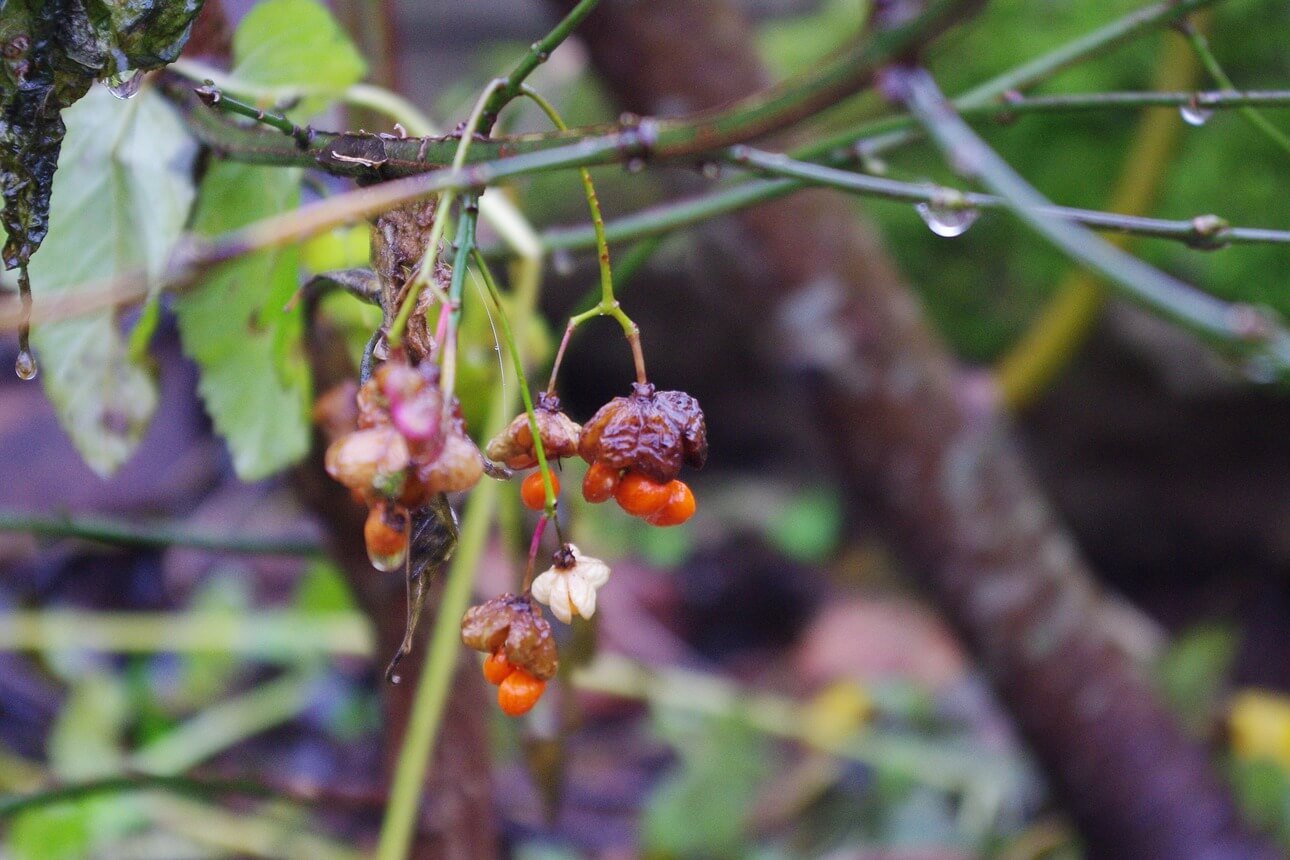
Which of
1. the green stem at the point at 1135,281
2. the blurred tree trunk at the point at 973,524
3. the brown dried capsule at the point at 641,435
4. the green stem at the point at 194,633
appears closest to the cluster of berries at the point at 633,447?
the brown dried capsule at the point at 641,435

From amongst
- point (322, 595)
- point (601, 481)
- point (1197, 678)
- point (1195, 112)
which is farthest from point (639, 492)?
point (1197, 678)

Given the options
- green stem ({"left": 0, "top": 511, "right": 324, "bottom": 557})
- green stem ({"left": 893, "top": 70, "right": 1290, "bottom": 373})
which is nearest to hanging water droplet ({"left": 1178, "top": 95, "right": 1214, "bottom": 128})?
green stem ({"left": 893, "top": 70, "right": 1290, "bottom": 373})

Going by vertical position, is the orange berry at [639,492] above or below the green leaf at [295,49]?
below

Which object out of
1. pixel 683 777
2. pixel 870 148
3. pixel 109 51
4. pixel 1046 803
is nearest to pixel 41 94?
pixel 109 51

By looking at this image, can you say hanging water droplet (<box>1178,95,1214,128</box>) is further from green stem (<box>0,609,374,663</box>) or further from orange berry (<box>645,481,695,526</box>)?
green stem (<box>0,609,374,663</box>)

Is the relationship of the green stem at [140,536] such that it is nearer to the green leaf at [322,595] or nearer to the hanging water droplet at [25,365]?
the hanging water droplet at [25,365]

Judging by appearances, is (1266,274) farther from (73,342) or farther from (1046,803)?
(73,342)

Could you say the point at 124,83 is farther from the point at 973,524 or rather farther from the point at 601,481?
the point at 973,524
